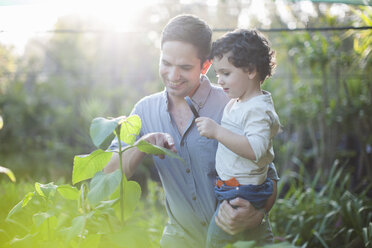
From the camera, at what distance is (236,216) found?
1.31m

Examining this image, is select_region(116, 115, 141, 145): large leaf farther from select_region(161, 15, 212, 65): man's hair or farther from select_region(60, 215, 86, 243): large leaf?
select_region(161, 15, 212, 65): man's hair

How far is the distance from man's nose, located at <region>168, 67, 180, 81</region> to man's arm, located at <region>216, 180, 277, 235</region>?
0.52 meters

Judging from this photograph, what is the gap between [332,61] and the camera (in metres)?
4.58

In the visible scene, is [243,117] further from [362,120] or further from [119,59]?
[119,59]

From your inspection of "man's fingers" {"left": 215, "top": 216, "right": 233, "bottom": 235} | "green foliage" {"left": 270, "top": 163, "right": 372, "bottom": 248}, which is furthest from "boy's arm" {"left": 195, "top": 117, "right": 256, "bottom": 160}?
"green foliage" {"left": 270, "top": 163, "right": 372, "bottom": 248}

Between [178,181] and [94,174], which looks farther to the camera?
[178,181]

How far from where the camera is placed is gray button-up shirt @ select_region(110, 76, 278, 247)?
63.5 inches

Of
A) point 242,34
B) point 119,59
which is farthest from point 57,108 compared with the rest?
point 242,34

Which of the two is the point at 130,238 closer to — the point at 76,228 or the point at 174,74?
the point at 76,228

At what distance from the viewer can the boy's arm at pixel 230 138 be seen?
1193 mm

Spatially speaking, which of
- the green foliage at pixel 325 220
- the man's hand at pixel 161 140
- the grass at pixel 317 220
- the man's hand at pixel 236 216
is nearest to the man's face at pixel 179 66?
the man's hand at pixel 161 140

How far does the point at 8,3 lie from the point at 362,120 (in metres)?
3.88

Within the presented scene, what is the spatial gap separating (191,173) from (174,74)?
425 millimetres

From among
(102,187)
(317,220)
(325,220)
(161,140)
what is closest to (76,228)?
(102,187)
